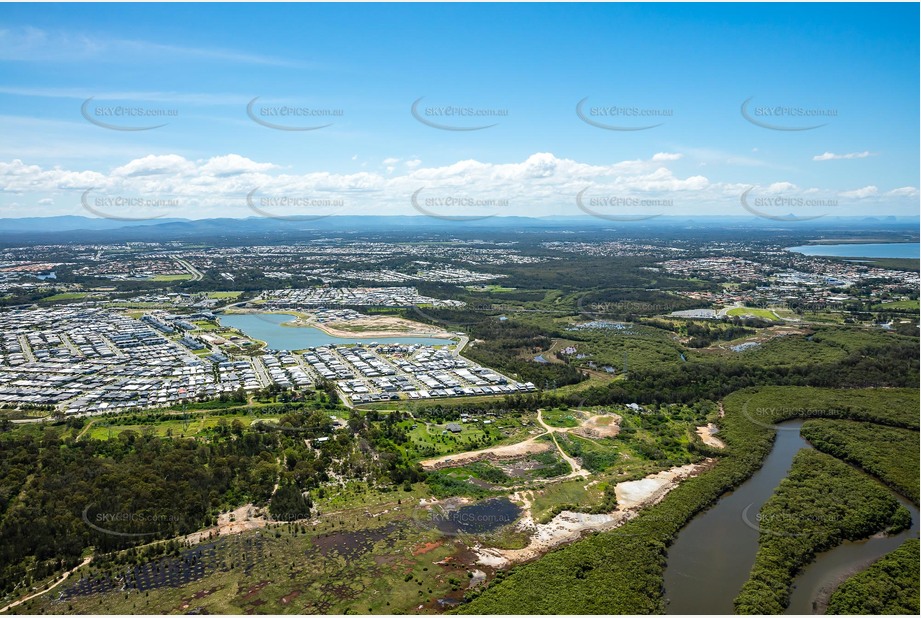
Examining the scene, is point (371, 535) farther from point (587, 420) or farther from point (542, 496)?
point (587, 420)

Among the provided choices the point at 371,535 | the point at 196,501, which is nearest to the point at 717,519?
the point at 371,535

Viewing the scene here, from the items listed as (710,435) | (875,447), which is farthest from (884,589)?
(710,435)

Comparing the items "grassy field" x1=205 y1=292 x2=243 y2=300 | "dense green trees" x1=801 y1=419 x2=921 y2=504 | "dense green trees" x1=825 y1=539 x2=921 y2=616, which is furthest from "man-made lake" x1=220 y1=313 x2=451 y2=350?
"dense green trees" x1=825 y1=539 x2=921 y2=616

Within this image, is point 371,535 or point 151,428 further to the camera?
point 151,428

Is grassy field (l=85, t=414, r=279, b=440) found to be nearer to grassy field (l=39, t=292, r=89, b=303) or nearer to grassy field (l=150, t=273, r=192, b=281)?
grassy field (l=39, t=292, r=89, b=303)

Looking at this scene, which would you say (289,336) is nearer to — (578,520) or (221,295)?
(221,295)

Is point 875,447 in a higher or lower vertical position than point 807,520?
higher
